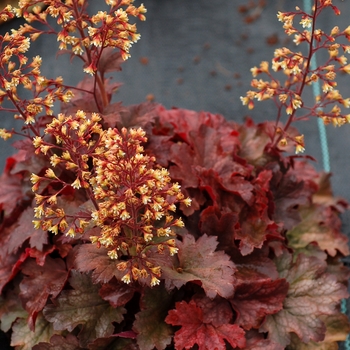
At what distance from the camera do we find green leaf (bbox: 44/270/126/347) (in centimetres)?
147

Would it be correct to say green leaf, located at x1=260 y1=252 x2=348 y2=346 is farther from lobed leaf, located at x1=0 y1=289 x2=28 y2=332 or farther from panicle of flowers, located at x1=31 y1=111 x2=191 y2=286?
lobed leaf, located at x1=0 y1=289 x2=28 y2=332

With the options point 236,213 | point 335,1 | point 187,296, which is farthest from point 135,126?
point 335,1

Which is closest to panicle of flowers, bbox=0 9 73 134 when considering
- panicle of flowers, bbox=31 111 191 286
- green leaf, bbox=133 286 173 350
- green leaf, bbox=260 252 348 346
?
panicle of flowers, bbox=31 111 191 286

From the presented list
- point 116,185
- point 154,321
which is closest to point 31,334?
point 154,321

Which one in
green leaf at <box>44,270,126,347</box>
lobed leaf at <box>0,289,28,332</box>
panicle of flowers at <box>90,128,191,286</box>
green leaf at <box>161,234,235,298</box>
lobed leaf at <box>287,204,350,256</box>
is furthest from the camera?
lobed leaf at <box>287,204,350,256</box>

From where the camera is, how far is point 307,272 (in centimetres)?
169

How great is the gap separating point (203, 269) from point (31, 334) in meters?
0.61

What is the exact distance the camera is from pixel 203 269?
141 centimetres

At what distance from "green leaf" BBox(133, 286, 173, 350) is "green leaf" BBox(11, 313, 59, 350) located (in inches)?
12.8

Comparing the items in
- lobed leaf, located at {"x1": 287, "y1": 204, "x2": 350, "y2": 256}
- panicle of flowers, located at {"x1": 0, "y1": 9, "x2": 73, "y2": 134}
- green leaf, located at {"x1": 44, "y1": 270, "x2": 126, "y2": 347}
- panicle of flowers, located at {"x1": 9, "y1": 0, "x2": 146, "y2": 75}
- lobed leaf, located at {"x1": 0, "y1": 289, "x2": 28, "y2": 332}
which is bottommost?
lobed leaf, located at {"x1": 0, "y1": 289, "x2": 28, "y2": 332}

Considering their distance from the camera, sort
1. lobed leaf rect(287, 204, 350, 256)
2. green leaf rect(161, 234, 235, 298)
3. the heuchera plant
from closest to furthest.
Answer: the heuchera plant, green leaf rect(161, 234, 235, 298), lobed leaf rect(287, 204, 350, 256)

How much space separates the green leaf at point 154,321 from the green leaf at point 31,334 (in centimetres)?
32

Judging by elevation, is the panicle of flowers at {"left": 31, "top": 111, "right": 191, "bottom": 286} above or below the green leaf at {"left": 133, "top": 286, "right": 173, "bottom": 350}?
above

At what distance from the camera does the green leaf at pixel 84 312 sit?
1.47 metres
